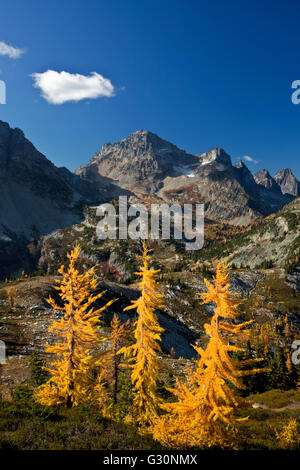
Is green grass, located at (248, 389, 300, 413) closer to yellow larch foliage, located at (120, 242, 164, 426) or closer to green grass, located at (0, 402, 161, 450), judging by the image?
yellow larch foliage, located at (120, 242, 164, 426)

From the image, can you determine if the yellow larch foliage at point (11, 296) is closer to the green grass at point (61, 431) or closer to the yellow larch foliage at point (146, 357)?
the green grass at point (61, 431)

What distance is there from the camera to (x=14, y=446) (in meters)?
10.8

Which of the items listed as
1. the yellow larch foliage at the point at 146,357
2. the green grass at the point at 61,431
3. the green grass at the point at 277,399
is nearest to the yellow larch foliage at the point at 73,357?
the green grass at the point at 61,431

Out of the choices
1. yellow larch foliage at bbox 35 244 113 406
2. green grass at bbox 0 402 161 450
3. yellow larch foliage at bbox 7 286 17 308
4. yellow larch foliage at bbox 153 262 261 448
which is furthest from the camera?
yellow larch foliage at bbox 7 286 17 308

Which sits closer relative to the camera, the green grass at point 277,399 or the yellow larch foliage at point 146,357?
the yellow larch foliage at point 146,357

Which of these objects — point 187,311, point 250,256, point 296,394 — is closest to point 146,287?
point 296,394

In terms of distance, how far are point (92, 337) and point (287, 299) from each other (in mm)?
117859

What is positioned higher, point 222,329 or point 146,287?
point 146,287

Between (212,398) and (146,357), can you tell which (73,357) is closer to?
(146,357)

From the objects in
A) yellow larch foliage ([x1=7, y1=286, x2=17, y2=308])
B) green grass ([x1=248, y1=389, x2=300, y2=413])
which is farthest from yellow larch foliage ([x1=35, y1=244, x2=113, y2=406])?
yellow larch foliage ([x1=7, y1=286, x2=17, y2=308])

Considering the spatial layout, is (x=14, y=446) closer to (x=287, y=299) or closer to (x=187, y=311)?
(x=187, y=311)

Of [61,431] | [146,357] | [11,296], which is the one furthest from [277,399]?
[11,296]
